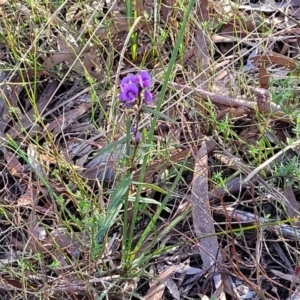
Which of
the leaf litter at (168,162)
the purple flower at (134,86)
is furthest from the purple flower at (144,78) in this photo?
the leaf litter at (168,162)

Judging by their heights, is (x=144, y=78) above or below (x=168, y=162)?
above

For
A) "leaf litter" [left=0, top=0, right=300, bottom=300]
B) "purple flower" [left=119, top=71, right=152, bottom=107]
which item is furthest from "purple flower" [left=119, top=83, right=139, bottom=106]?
"leaf litter" [left=0, top=0, right=300, bottom=300]

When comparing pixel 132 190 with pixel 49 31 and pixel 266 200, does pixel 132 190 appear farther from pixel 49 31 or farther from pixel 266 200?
pixel 49 31

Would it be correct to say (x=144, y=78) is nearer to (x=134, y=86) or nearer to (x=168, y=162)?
(x=134, y=86)

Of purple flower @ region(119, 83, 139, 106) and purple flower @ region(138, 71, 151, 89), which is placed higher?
purple flower @ region(138, 71, 151, 89)

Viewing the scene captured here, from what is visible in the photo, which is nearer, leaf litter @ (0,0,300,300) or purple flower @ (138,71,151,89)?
purple flower @ (138,71,151,89)

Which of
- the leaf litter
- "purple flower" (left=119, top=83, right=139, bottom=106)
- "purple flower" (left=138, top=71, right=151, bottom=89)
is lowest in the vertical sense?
the leaf litter

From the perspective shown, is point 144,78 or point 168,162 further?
point 168,162

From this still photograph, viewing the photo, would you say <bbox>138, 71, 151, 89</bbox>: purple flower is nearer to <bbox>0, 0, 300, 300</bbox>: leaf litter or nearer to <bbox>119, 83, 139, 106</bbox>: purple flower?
<bbox>119, 83, 139, 106</bbox>: purple flower

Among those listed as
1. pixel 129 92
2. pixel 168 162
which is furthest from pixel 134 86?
pixel 168 162
